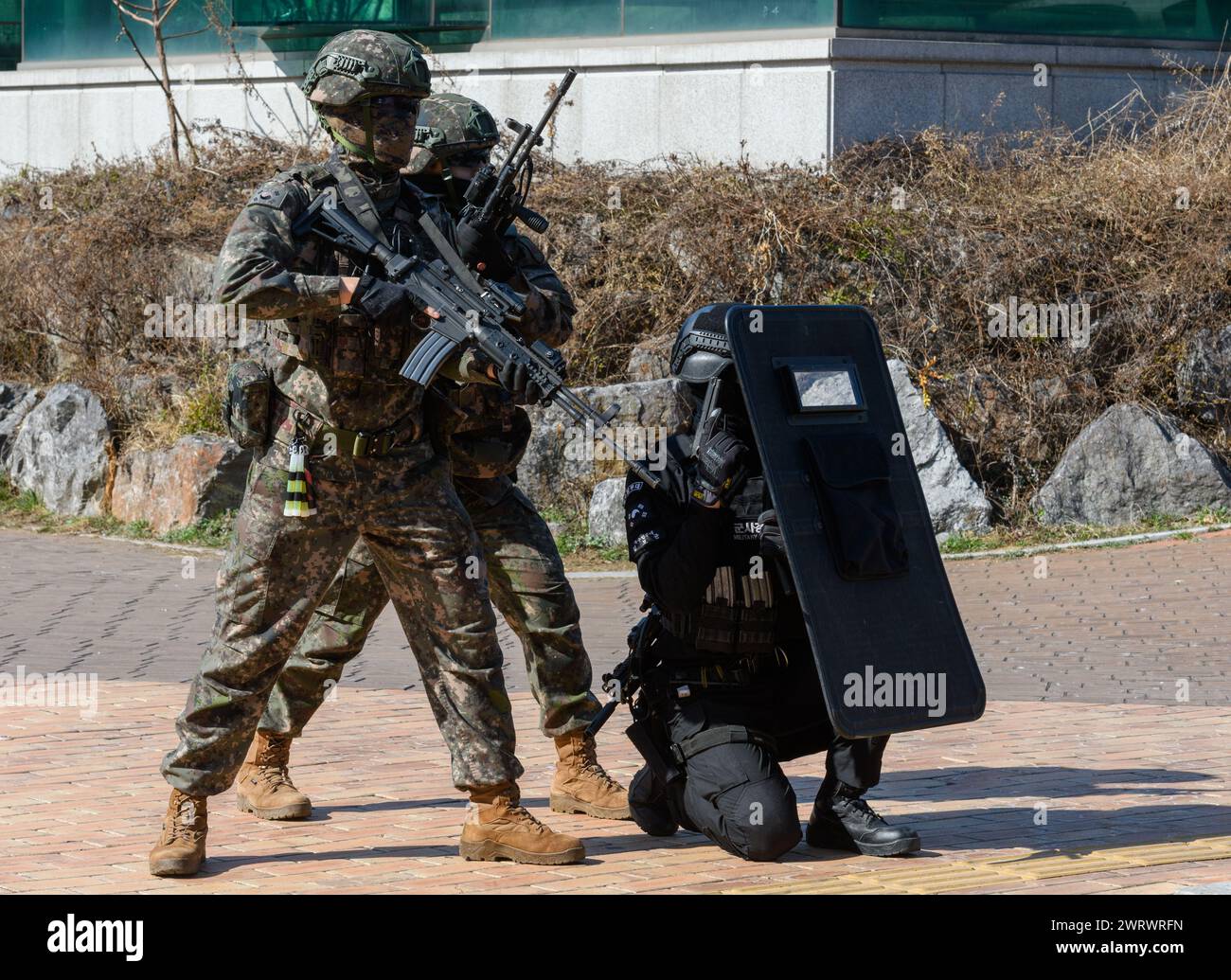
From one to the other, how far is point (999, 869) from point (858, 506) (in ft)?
3.59

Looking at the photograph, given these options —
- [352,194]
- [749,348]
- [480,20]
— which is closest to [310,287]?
[352,194]

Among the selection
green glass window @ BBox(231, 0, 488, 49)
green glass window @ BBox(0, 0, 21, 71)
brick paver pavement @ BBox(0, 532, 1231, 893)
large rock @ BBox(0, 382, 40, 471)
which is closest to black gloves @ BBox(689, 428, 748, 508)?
brick paver pavement @ BBox(0, 532, 1231, 893)

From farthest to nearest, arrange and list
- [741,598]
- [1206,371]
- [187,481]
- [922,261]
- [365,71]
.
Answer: [922,261]
[1206,371]
[187,481]
[741,598]
[365,71]

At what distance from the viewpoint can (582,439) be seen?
1205 cm

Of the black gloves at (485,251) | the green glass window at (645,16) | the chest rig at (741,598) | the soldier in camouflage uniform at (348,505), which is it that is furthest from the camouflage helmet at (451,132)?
the green glass window at (645,16)

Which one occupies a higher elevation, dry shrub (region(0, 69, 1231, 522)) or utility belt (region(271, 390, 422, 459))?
dry shrub (region(0, 69, 1231, 522))

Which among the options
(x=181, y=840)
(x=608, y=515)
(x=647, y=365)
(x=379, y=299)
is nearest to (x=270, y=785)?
(x=181, y=840)

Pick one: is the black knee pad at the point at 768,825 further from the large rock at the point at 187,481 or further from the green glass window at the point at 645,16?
the green glass window at the point at 645,16

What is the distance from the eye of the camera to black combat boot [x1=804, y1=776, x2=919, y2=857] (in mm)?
5047

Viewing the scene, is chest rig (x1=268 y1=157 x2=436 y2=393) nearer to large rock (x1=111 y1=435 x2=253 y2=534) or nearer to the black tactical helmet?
the black tactical helmet

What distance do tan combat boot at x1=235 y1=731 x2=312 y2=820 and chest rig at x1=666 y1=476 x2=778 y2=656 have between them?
4.65 ft

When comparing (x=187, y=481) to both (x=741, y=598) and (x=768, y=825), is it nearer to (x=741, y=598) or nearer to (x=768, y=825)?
(x=741, y=598)

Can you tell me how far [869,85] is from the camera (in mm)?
14102

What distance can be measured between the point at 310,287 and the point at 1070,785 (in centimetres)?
318
